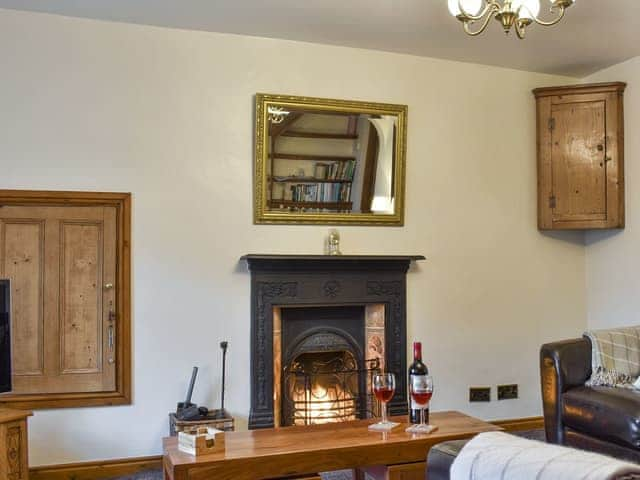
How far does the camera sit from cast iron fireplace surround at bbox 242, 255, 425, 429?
12.8 ft

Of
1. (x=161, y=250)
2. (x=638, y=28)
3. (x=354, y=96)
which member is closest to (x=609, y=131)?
(x=638, y=28)

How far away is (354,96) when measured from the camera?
4.25 meters

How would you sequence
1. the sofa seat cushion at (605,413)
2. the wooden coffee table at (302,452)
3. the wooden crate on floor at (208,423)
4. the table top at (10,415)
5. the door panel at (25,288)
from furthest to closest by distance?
the door panel at (25,288) → the wooden crate on floor at (208,423) → the sofa seat cushion at (605,413) → the table top at (10,415) → the wooden coffee table at (302,452)

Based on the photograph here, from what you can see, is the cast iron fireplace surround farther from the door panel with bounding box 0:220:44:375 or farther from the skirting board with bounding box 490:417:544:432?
the door panel with bounding box 0:220:44:375

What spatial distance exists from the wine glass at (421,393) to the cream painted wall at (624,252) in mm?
2505

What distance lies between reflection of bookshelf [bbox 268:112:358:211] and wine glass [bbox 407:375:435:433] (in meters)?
1.73

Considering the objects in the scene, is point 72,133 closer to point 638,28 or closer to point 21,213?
point 21,213

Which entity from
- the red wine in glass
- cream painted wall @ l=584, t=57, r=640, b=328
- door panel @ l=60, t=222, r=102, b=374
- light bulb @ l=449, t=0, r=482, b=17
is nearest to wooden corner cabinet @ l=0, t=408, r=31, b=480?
door panel @ l=60, t=222, r=102, b=374

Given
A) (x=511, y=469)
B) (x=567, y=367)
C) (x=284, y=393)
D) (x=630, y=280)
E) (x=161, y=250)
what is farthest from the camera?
(x=630, y=280)

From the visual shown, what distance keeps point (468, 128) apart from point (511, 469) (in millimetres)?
3695

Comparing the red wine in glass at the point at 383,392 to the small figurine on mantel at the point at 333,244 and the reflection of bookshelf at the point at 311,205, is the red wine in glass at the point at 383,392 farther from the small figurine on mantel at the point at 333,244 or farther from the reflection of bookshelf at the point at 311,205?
the reflection of bookshelf at the point at 311,205

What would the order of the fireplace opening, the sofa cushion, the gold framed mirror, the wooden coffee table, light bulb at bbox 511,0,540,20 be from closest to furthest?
1. the sofa cushion
2. the wooden coffee table
3. light bulb at bbox 511,0,540,20
4. the gold framed mirror
5. the fireplace opening

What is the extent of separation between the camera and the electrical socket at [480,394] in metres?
A: 4.46

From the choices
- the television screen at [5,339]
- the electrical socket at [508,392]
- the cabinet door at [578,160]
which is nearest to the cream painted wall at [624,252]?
the cabinet door at [578,160]
